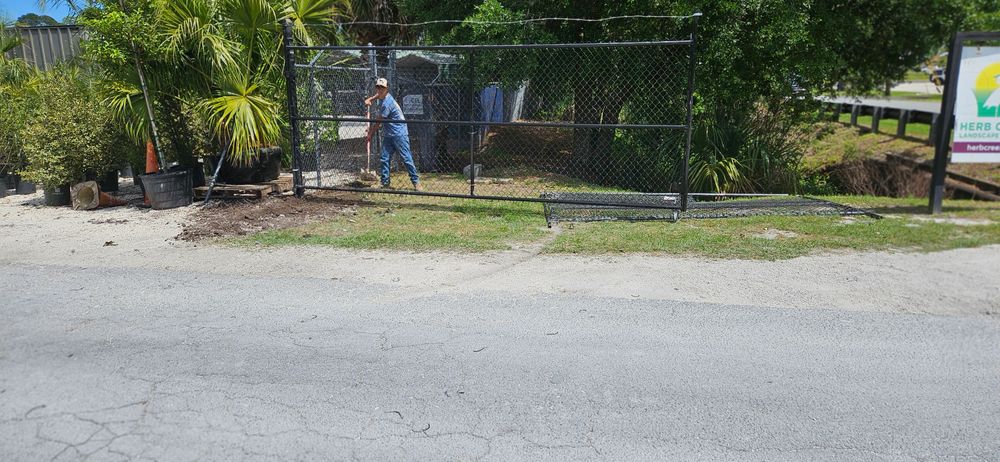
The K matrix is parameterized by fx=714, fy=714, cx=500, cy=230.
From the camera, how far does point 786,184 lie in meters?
13.0

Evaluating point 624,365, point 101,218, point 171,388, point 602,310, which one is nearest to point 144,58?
point 101,218

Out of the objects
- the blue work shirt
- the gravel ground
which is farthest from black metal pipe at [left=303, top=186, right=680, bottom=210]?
the gravel ground

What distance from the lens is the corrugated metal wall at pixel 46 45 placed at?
51.3ft

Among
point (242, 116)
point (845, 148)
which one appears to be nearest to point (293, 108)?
point (242, 116)

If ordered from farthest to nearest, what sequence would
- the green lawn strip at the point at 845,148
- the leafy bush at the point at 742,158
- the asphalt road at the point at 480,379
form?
the green lawn strip at the point at 845,148, the leafy bush at the point at 742,158, the asphalt road at the point at 480,379

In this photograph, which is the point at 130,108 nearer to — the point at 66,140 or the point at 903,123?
the point at 66,140

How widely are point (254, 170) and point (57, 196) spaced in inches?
121

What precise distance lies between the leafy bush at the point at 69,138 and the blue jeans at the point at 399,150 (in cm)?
403

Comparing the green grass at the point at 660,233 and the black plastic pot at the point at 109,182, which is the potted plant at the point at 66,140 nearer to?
the black plastic pot at the point at 109,182

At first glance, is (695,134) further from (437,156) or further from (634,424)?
(634,424)

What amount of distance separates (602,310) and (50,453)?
3868mm

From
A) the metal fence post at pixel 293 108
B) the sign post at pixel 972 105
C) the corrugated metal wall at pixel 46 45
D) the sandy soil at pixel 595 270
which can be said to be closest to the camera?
the sandy soil at pixel 595 270

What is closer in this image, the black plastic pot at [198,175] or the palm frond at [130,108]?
the palm frond at [130,108]

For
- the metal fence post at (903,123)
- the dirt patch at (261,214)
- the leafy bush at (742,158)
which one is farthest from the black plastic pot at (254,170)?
the metal fence post at (903,123)
